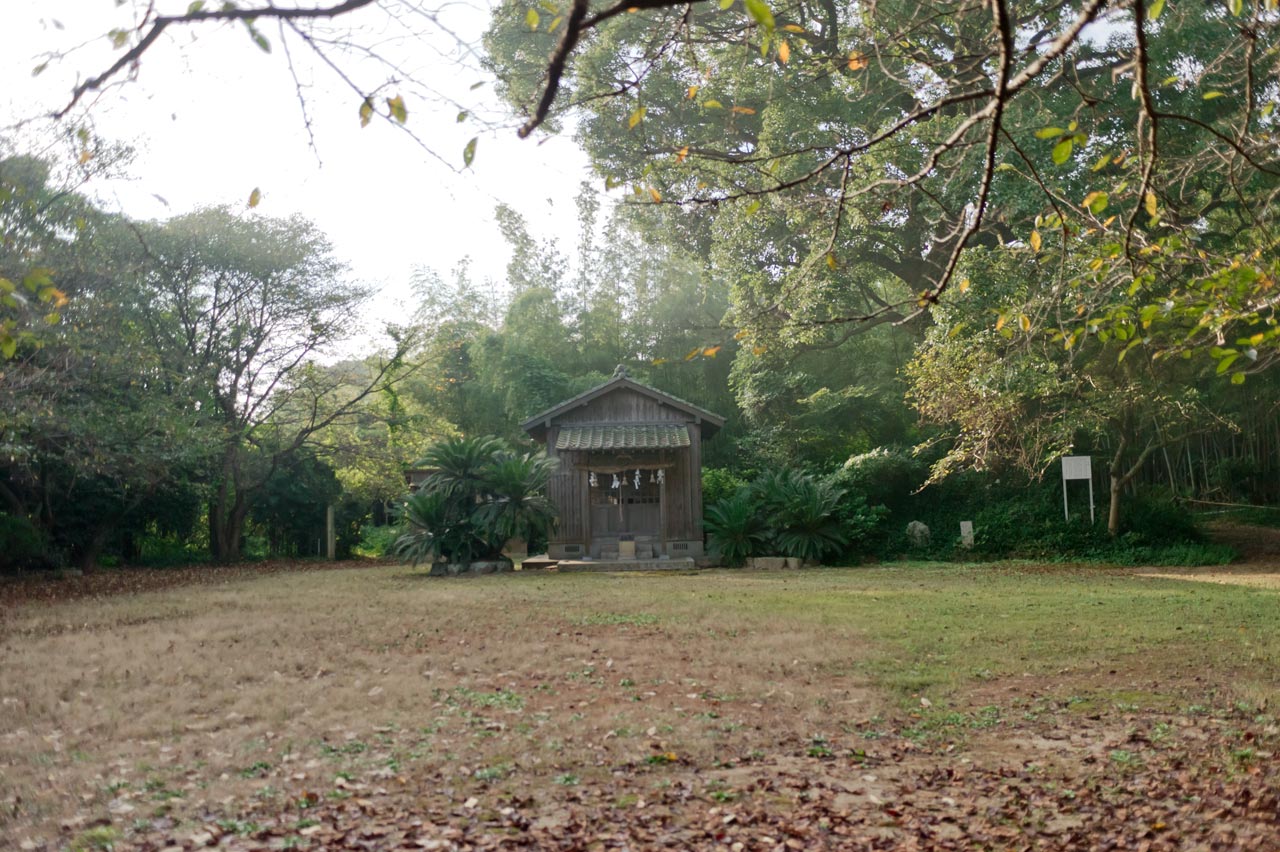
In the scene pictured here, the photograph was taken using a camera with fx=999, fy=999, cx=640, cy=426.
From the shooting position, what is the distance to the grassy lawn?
3756 mm

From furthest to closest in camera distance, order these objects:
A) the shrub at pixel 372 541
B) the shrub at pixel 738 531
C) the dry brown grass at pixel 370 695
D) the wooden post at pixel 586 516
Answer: the shrub at pixel 372 541, the wooden post at pixel 586 516, the shrub at pixel 738 531, the dry brown grass at pixel 370 695

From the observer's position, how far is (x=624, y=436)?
1938 centimetres

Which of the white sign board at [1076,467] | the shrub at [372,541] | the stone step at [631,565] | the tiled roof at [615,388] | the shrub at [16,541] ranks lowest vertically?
the stone step at [631,565]

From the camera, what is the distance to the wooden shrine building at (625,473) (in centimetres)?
1952

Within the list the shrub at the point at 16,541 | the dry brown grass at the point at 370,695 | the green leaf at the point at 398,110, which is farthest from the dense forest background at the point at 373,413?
the green leaf at the point at 398,110

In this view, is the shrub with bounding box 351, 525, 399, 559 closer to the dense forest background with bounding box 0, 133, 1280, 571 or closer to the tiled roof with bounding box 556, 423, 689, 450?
the dense forest background with bounding box 0, 133, 1280, 571

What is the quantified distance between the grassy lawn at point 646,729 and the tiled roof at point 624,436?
8833mm

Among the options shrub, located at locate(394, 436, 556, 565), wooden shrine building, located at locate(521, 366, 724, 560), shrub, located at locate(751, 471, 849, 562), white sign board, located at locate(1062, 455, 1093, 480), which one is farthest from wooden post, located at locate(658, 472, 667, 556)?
white sign board, located at locate(1062, 455, 1093, 480)

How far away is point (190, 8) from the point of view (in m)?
3.44

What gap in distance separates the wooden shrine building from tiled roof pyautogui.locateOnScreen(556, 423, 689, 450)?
0.02 metres

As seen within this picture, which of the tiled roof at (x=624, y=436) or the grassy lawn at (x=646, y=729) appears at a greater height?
the tiled roof at (x=624, y=436)

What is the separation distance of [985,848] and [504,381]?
85.1 feet

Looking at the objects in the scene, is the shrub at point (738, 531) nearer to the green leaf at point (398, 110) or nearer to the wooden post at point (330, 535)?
the wooden post at point (330, 535)

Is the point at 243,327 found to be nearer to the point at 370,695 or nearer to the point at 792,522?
the point at 792,522
